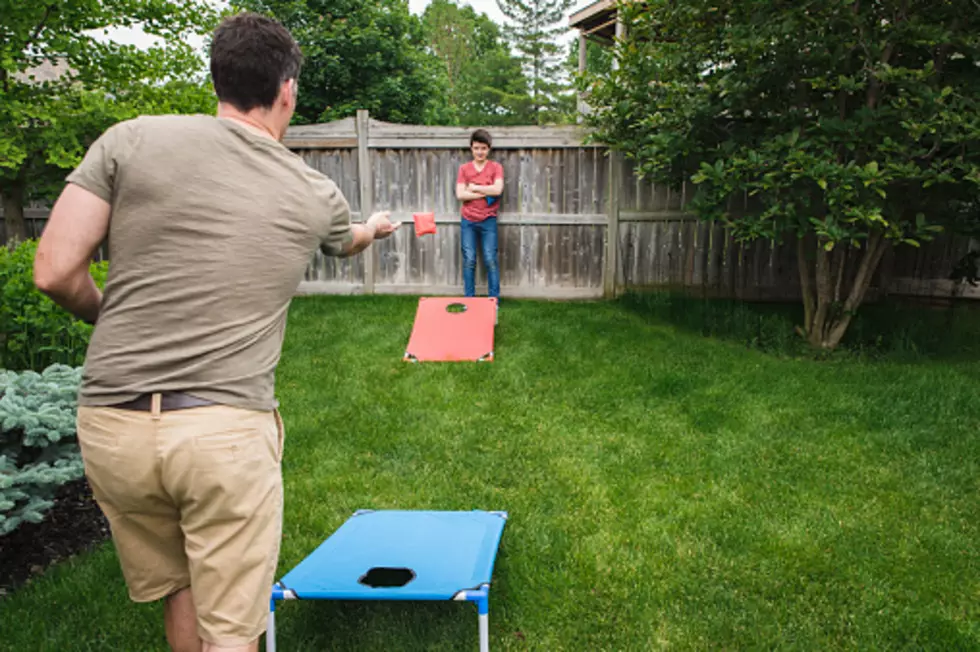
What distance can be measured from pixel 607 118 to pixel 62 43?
5002 mm

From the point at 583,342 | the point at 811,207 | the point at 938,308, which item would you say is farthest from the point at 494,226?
the point at 938,308

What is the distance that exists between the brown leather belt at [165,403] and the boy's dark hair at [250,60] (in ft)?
2.19

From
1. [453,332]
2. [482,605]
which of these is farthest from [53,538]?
[453,332]

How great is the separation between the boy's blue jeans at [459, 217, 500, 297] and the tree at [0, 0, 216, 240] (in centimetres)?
284

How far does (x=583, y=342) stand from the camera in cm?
636

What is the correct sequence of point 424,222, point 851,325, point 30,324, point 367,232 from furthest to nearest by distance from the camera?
point 851,325
point 30,324
point 424,222
point 367,232

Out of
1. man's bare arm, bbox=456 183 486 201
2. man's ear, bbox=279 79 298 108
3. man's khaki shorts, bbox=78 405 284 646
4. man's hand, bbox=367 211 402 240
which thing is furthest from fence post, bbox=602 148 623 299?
man's khaki shorts, bbox=78 405 284 646

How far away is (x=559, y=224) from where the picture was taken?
8.23m

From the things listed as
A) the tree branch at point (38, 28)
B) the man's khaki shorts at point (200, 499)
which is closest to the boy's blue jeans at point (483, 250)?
the tree branch at point (38, 28)

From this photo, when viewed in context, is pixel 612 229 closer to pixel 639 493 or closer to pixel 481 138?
pixel 481 138

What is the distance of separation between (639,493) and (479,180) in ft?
15.1

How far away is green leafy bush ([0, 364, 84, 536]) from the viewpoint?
9.25 ft

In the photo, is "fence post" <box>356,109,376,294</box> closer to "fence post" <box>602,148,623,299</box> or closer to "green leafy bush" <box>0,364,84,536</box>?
"fence post" <box>602,148,623,299</box>

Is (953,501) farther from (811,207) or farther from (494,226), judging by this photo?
(494,226)
